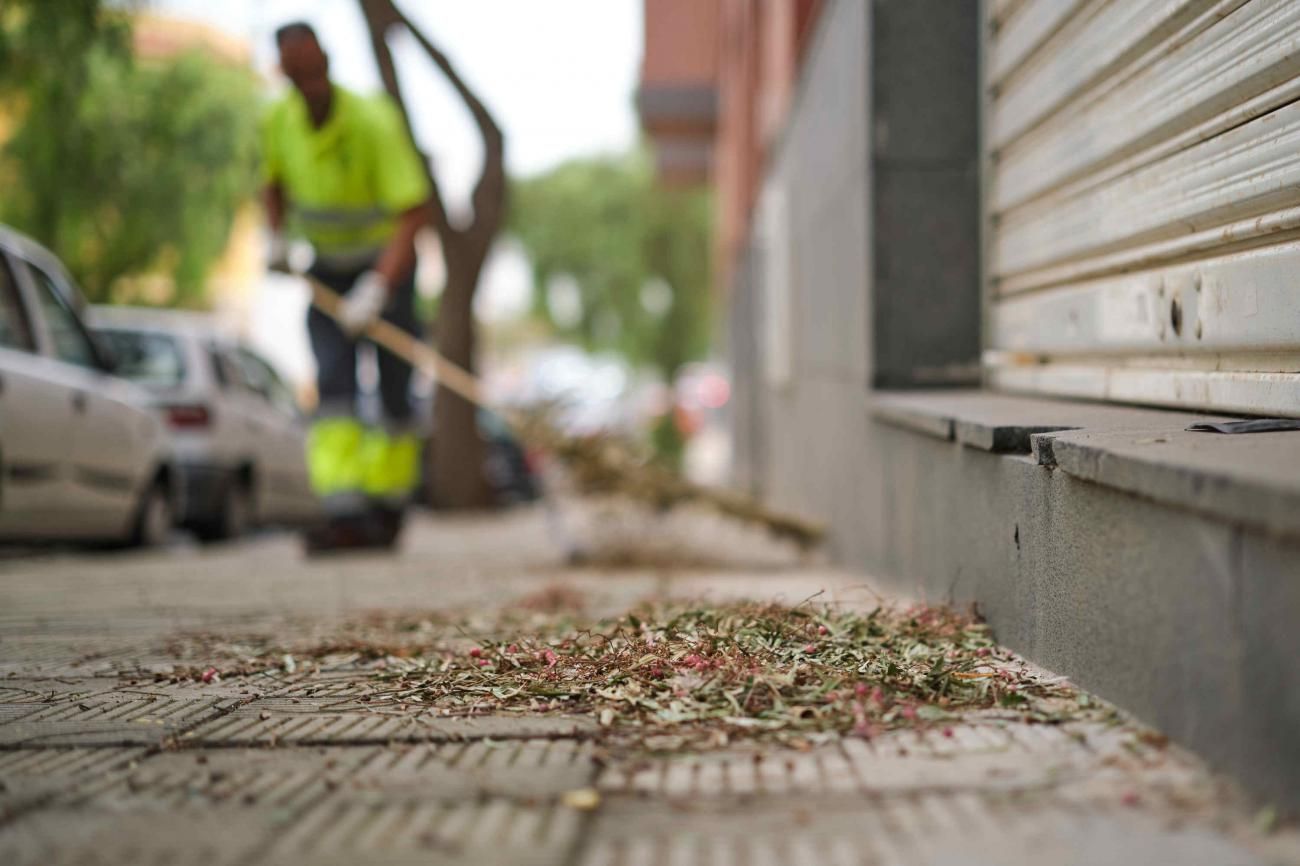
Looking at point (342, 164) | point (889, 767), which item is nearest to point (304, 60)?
point (342, 164)

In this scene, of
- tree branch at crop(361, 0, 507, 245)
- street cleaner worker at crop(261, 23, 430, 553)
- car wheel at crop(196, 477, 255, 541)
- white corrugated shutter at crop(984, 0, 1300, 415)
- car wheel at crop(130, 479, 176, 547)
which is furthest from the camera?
tree branch at crop(361, 0, 507, 245)

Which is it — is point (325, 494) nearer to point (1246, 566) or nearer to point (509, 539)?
point (509, 539)

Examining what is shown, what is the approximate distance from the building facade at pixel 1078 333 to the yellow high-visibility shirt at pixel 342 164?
2314 millimetres

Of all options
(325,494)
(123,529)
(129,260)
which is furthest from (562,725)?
(129,260)

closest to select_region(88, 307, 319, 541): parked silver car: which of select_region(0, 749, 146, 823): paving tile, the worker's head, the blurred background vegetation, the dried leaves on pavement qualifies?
the worker's head

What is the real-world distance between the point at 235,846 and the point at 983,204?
4.81m

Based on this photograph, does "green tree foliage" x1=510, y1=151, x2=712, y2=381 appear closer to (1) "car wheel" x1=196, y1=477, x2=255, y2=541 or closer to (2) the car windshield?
(1) "car wheel" x1=196, y1=477, x2=255, y2=541

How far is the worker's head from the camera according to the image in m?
8.20

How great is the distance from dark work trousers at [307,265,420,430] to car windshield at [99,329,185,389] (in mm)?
3780

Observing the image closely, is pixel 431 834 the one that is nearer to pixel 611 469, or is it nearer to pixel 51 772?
pixel 51 772

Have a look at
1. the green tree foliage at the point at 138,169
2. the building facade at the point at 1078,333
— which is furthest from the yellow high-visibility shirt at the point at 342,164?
the green tree foliage at the point at 138,169

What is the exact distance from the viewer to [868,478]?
22.1ft

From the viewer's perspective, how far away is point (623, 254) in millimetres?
36219

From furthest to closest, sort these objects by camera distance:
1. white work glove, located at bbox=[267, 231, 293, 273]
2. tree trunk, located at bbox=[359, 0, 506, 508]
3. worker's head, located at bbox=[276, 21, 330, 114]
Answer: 1. tree trunk, located at bbox=[359, 0, 506, 508]
2. white work glove, located at bbox=[267, 231, 293, 273]
3. worker's head, located at bbox=[276, 21, 330, 114]
